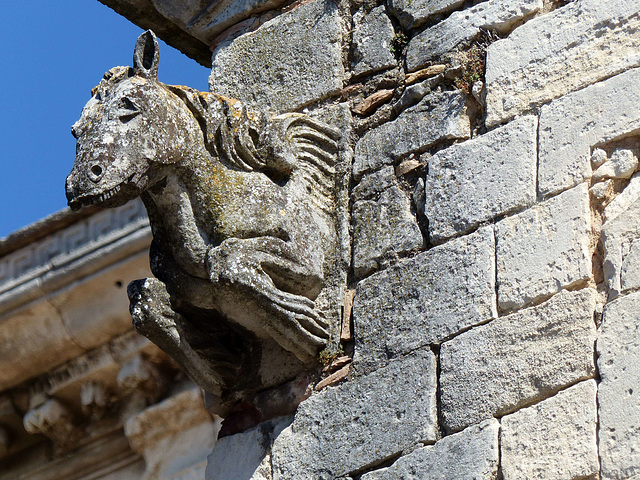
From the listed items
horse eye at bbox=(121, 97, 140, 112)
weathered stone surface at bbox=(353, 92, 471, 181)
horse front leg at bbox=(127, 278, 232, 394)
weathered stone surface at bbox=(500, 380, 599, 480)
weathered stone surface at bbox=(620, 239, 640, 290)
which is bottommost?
weathered stone surface at bbox=(500, 380, 599, 480)

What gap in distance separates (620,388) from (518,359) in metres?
0.32

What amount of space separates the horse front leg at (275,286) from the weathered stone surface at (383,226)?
167 millimetres

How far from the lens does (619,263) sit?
12.5 ft

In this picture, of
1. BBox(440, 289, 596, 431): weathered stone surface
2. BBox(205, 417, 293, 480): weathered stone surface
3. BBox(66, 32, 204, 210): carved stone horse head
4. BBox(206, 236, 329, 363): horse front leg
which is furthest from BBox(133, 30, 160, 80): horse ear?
BBox(440, 289, 596, 431): weathered stone surface

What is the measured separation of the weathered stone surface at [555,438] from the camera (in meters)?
3.63

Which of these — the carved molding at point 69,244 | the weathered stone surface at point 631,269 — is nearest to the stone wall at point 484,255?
the weathered stone surface at point 631,269

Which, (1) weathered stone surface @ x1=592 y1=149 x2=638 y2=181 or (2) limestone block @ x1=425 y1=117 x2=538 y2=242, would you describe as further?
(2) limestone block @ x1=425 y1=117 x2=538 y2=242

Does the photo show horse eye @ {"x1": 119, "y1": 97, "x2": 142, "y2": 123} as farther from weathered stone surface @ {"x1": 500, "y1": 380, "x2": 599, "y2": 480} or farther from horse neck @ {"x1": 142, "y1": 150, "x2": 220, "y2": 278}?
weathered stone surface @ {"x1": 500, "y1": 380, "x2": 599, "y2": 480}

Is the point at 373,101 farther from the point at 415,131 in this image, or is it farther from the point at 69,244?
the point at 69,244

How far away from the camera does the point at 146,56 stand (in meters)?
4.44

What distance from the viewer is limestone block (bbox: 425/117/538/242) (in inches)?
163

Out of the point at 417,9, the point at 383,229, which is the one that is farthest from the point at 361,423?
the point at 417,9

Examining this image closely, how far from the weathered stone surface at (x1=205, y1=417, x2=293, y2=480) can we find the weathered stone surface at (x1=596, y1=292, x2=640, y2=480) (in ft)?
3.47

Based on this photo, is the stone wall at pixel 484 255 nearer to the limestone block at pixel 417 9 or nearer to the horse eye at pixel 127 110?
the limestone block at pixel 417 9
